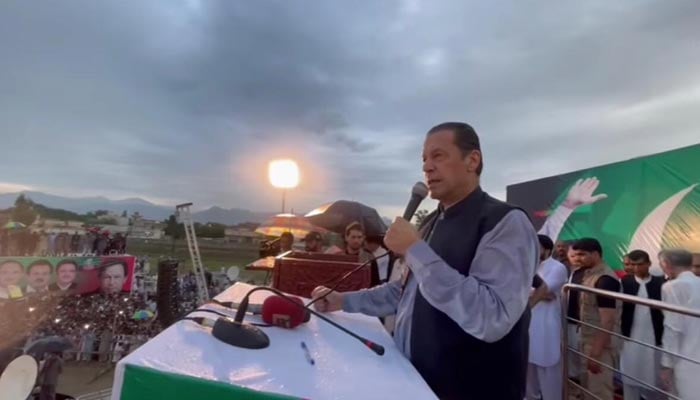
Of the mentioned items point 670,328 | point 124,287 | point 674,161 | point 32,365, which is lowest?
point 124,287

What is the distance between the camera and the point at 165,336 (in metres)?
0.69

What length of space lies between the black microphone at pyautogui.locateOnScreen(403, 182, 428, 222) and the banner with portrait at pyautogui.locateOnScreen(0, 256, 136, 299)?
1380 cm

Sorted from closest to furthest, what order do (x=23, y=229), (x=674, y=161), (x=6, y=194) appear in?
(x=674, y=161) < (x=23, y=229) < (x=6, y=194)

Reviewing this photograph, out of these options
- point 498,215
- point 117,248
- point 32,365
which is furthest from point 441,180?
point 117,248

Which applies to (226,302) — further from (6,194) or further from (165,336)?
(6,194)

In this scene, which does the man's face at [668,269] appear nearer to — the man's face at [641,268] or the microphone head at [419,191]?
the man's face at [641,268]

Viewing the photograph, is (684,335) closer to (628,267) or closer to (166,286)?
(628,267)

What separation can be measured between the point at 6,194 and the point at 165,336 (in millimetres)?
29643

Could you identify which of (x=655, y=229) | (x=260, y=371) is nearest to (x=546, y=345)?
(x=655, y=229)

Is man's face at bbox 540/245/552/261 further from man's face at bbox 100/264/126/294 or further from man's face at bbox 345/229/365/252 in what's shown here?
man's face at bbox 100/264/126/294

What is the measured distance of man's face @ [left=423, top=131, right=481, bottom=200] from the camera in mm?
1065

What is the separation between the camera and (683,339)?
9.66 feet

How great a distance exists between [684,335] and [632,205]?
206 centimetres

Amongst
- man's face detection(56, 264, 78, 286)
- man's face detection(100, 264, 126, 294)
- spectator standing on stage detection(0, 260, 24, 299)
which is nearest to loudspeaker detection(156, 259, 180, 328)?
spectator standing on stage detection(0, 260, 24, 299)
